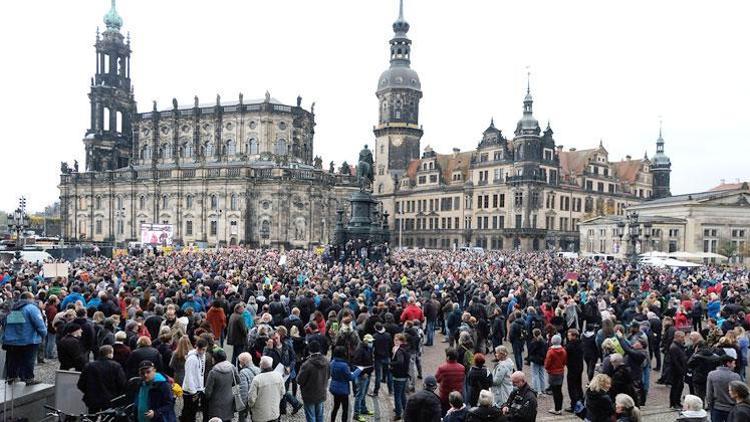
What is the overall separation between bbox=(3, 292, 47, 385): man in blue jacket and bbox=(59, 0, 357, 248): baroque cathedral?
201 ft

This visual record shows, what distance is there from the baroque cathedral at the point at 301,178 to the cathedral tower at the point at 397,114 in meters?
0.22

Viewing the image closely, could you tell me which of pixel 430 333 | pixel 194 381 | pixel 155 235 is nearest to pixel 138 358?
pixel 194 381

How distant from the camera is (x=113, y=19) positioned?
89062 millimetres

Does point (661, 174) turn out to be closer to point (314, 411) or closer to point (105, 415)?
point (314, 411)

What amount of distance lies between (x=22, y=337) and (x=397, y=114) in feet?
272

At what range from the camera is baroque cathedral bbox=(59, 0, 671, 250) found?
72.4 meters

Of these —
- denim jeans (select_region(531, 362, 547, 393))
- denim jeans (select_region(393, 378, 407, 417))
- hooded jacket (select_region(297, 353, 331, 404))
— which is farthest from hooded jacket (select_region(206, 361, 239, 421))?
denim jeans (select_region(531, 362, 547, 393))

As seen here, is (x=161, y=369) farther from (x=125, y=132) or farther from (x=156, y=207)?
(x=125, y=132)

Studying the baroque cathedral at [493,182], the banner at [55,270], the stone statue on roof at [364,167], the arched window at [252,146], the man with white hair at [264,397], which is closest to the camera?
the man with white hair at [264,397]

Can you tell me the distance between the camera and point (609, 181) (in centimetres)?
7975

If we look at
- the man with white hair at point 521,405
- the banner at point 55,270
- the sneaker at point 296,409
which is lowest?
the sneaker at point 296,409

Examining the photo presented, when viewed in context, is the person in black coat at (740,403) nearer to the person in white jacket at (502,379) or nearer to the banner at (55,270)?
the person in white jacket at (502,379)

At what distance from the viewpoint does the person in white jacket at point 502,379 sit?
855 centimetres

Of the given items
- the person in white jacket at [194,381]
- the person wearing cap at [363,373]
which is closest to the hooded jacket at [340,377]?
the person wearing cap at [363,373]
